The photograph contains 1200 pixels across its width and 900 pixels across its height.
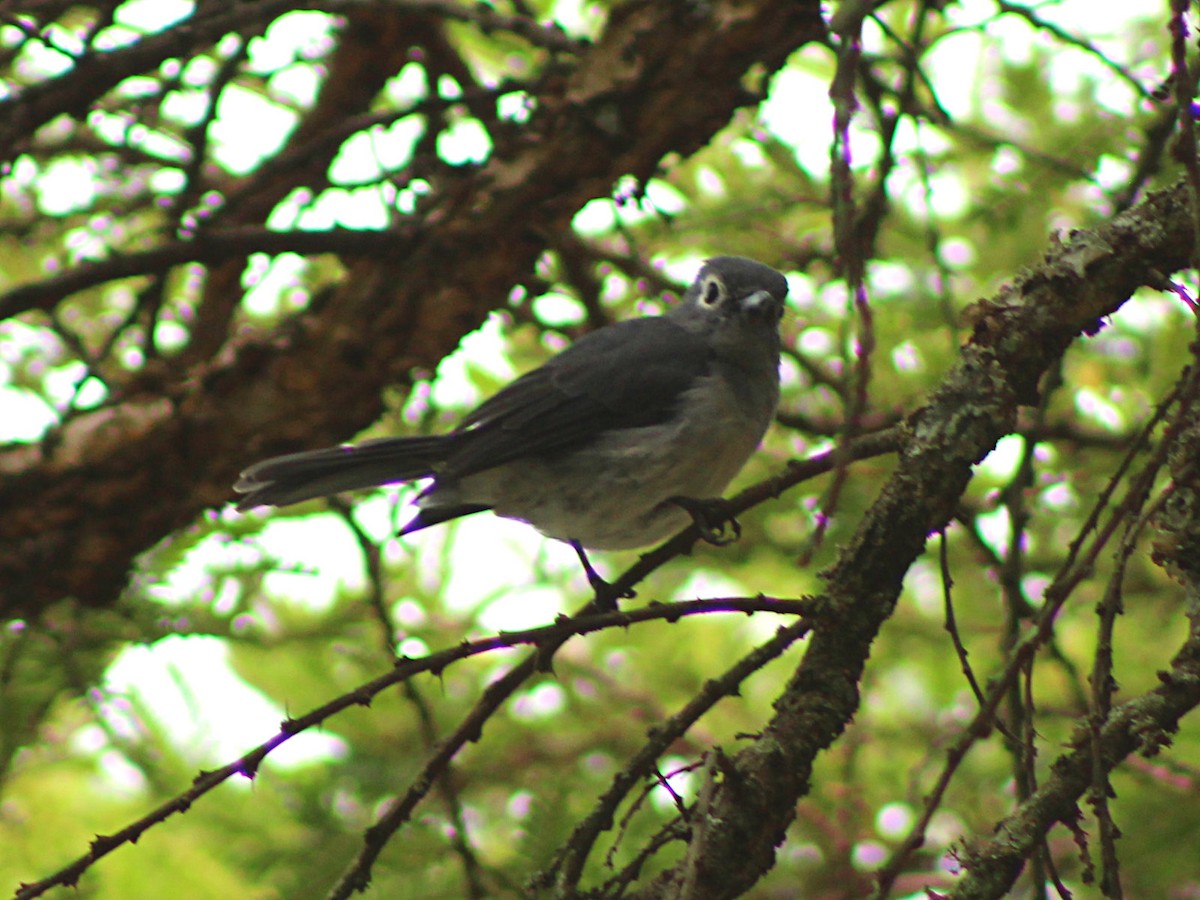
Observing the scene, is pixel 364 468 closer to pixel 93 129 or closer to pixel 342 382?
pixel 342 382

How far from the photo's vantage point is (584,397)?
3.86 metres

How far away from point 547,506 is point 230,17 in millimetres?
1572

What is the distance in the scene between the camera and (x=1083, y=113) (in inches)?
183

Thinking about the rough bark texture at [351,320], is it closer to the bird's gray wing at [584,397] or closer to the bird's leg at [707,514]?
the bird's gray wing at [584,397]

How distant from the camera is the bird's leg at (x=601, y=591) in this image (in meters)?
2.88

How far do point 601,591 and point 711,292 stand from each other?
1.35 m

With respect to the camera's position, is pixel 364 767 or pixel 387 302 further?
pixel 364 767

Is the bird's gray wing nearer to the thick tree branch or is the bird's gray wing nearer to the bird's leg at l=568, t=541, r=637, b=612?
the bird's leg at l=568, t=541, r=637, b=612

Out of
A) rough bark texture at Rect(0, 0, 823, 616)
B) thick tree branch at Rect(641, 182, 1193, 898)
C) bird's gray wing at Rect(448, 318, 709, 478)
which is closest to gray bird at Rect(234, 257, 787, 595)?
bird's gray wing at Rect(448, 318, 709, 478)

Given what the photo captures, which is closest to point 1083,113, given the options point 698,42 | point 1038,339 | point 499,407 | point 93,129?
point 698,42

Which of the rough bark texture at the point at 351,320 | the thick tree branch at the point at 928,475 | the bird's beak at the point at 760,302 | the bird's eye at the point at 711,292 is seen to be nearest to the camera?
the thick tree branch at the point at 928,475

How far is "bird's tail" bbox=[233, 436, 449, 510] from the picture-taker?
135 inches

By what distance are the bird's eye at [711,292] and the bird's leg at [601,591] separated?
86 centimetres

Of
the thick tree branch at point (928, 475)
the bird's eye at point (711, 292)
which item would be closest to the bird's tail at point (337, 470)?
the bird's eye at point (711, 292)
